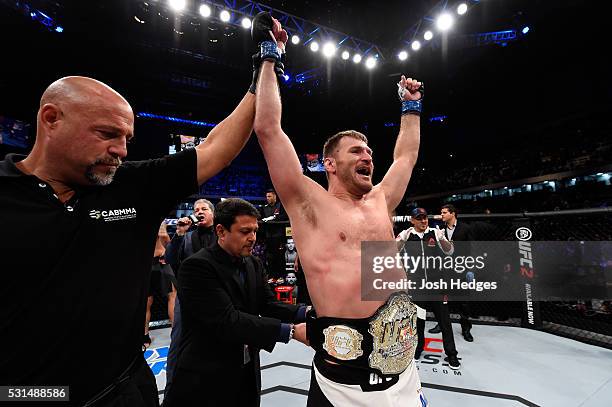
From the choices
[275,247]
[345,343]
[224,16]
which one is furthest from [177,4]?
[345,343]

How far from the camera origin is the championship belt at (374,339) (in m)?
1.28

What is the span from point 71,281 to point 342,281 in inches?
39.8

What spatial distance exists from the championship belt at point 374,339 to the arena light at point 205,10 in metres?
8.69

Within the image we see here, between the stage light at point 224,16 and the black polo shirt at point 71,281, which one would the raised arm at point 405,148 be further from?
the stage light at point 224,16

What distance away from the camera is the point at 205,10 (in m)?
7.66

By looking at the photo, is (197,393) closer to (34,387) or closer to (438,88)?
(34,387)

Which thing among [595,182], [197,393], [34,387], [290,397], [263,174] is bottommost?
[290,397]

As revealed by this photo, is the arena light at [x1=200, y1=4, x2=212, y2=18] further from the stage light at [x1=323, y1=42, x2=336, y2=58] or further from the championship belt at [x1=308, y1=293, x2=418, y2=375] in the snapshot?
the championship belt at [x1=308, y1=293, x2=418, y2=375]

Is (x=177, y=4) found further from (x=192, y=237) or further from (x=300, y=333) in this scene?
(x=300, y=333)

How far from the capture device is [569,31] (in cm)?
938

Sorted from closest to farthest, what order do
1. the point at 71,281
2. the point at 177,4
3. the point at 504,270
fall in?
the point at 71,281 → the point at 504,270 → the point at 177,4

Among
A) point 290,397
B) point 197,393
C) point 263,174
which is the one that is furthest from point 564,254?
point 263,174

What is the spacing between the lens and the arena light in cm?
761

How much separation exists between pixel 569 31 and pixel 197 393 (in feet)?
43.8
